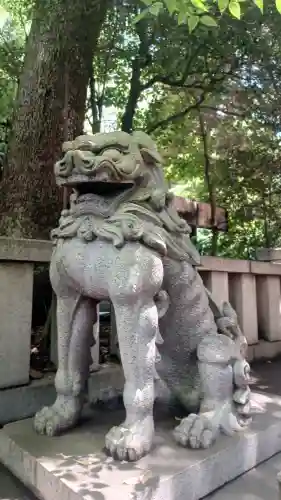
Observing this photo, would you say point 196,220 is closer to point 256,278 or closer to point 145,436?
point 256,278

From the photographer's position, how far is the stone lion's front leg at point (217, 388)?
1.71 meters

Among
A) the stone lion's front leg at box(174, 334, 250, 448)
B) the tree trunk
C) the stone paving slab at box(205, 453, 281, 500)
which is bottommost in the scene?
the stone paving slab at box(205, 453, 281, 500)

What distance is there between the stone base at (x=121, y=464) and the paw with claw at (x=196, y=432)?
0.03 metres

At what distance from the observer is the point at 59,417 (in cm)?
171

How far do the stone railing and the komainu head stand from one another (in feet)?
2.11

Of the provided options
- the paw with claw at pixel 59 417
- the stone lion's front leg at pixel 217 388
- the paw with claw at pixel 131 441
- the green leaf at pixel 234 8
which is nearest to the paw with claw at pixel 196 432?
the stone lion's front leg at pixel 217 388

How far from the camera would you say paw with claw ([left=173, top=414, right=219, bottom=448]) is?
1.59 metres

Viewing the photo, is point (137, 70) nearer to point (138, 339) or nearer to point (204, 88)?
point (204, 88)

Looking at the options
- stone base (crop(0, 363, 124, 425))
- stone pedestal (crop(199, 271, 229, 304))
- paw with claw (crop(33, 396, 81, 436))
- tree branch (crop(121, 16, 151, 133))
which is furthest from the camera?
tree branch (crop(121, 16, 151, 133))

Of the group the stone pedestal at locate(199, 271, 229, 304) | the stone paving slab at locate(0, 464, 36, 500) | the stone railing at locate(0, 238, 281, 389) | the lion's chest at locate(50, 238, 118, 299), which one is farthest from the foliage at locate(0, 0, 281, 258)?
the stone paving slab at locate(0, 464, 36, 500)

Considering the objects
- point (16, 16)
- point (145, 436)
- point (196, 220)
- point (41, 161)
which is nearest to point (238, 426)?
point (145, 436)

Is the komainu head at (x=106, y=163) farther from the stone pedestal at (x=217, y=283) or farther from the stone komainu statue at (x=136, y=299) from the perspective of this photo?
the stone pedestal at (x=217, y=283)

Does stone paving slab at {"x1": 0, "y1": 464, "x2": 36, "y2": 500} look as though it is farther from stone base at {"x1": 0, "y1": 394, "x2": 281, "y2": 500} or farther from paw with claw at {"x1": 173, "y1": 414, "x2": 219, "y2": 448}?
paw with claw at {"x1": 173, "y1": 414, "x2": 219, "y2": 448}

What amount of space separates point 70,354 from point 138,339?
35 centimetres
